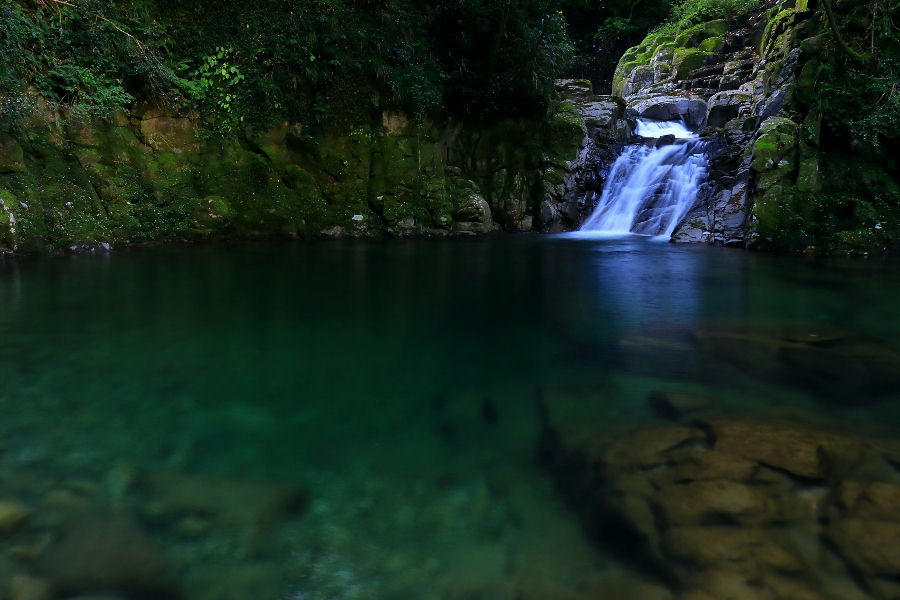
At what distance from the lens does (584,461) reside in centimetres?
254

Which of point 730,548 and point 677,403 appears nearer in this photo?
point 730,548

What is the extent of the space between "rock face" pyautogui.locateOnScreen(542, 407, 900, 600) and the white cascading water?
40.7ft

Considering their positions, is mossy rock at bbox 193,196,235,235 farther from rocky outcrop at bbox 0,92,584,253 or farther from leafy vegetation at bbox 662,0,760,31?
leafy vegetation at bbox 662,0,760,31

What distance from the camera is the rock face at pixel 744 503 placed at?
1.78m

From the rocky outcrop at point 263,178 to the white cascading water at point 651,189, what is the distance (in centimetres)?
176

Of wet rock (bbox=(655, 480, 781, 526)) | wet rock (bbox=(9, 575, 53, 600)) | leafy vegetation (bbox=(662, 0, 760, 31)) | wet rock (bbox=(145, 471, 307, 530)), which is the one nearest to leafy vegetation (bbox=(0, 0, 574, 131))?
wet rock (bbox=(145, 471, 307, 530))

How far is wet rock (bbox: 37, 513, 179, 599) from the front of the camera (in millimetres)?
1738

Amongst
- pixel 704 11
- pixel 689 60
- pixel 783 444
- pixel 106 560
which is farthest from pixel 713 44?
pixel 106 560

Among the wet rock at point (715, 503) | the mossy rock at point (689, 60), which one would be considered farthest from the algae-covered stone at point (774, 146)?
the mossy rock at point (689, 60)

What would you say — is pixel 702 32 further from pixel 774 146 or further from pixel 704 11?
pixel 774 146

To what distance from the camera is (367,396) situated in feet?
11.3

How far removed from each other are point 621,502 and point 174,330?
4.37 meters

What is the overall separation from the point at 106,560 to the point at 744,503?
2.45 metres

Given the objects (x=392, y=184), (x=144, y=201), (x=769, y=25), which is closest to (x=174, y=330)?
(x=144, y=201)
